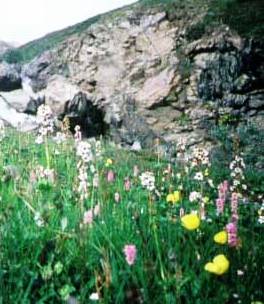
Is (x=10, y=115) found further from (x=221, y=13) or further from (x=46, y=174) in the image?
(x=46, y=174)

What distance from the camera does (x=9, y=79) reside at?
1747 cm

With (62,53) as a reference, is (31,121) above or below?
below

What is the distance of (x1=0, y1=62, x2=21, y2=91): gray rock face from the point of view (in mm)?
17453

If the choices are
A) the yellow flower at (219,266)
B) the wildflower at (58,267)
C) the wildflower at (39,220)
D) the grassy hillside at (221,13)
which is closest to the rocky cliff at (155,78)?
the grassy hillside at (221,13)

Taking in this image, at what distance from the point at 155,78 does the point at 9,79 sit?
228 inches

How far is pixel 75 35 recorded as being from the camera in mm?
16781

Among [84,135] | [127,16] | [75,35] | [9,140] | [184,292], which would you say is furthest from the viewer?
[75,35]

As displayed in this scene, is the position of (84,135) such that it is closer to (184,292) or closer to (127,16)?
(127,16)

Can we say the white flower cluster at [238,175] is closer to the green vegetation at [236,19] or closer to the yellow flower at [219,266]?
the yellow flower at [219,266]

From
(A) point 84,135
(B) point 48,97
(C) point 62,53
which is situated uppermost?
(C) point 62,53

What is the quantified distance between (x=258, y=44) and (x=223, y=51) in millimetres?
894

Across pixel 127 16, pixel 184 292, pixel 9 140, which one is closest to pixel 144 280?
pixel 184 292

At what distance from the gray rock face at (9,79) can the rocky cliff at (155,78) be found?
5.20ft

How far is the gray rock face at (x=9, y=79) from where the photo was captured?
17.5 metres
